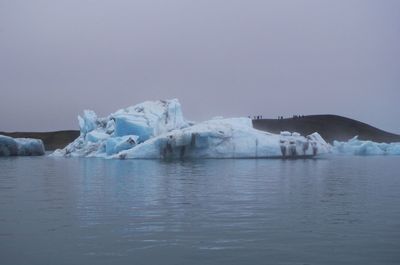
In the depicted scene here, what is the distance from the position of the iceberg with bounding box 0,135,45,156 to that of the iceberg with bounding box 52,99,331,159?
43.9 ft

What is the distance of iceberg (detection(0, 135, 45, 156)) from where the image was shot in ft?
172

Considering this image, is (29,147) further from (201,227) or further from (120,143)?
(201,227)

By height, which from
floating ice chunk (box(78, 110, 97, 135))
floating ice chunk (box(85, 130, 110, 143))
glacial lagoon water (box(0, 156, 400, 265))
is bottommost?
glacial lagoon water (box(0, 156, 400, 265))

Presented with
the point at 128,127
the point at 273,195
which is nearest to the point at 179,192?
the point at 273,195

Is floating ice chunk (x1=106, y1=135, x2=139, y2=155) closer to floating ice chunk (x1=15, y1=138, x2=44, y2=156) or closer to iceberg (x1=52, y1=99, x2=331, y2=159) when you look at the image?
iceberg (x1=52, y1=99, x2=331, y2=159)

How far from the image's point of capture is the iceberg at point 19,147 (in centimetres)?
5253

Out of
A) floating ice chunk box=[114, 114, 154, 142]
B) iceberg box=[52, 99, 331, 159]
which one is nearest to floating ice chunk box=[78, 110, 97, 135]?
iceberg box=[52, 99, 331, 159]

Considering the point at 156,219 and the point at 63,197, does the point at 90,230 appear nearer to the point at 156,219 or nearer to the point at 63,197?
the point at 156,219

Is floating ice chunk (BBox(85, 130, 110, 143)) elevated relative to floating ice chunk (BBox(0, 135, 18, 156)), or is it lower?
elevated

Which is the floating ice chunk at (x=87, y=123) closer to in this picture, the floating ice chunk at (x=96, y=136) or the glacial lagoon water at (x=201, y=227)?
the floating ice chunk at (x=96, y=136)

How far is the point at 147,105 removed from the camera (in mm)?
45219

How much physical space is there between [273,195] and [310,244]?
6.13 metres

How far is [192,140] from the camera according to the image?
35.9 meters

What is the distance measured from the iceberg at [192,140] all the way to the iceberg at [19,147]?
13.4 meters
